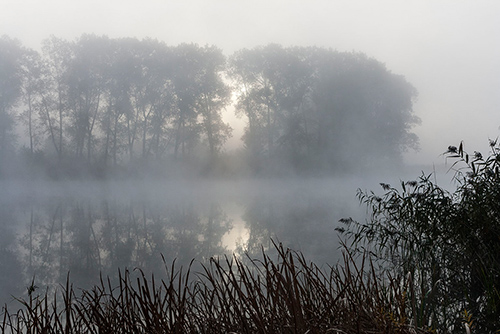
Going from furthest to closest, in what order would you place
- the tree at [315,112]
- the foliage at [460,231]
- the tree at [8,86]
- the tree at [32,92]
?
the tree at [315,112] < the tree at [32,92] < the tree at [8,86] < the foliage at [460,231]

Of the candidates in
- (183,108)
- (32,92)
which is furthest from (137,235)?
(32,92)

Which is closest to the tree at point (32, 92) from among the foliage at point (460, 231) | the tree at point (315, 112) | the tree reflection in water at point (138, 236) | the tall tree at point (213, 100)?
the tree reflection in water at point (138, 236)

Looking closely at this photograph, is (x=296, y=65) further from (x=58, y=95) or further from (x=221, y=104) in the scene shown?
(x=58, y=95)

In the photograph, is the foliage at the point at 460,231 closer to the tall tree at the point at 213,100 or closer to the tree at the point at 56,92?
the tall tree at the point at 213,100

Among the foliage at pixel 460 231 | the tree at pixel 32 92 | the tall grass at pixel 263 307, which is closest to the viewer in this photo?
the tall grass at pixel 263 307

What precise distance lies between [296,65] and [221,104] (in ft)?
21.5

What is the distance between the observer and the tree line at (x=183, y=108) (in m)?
25.9

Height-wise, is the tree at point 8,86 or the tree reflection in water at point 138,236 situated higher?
the tree at point 8,86

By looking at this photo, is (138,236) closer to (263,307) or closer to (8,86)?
(263,307)

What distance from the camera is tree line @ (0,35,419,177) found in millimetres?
25891

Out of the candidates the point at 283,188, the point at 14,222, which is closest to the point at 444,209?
the point at 14,222

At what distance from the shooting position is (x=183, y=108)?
26.5 m

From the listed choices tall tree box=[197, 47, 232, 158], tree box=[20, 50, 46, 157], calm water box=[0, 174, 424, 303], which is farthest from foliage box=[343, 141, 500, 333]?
tree box=[20, 50, 46, 157]

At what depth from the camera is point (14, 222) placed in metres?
12.7
